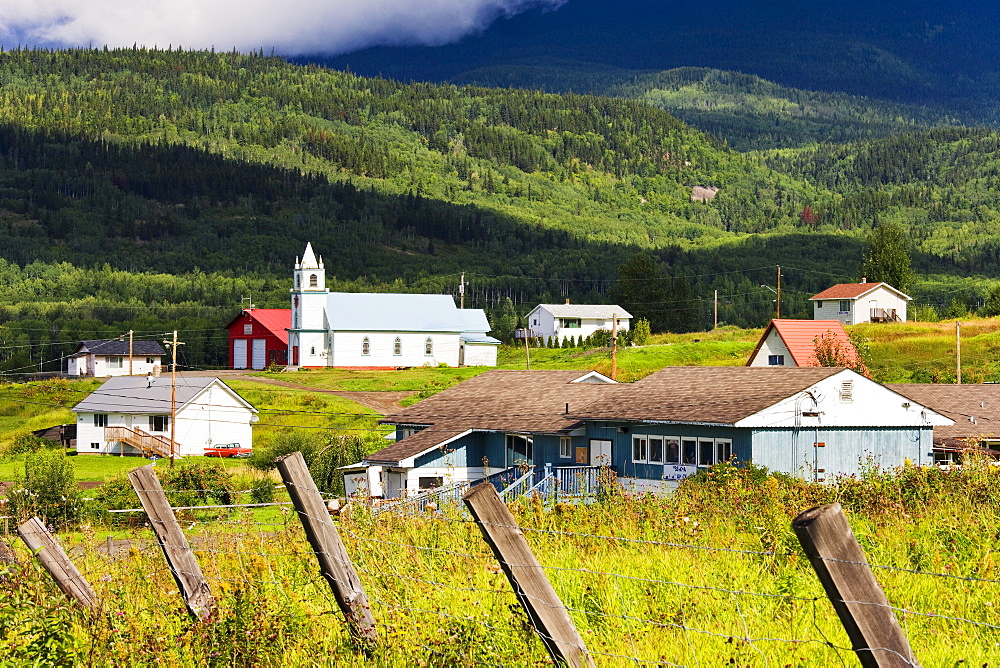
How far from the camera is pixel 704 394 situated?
110ft

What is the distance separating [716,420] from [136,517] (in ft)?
49.9

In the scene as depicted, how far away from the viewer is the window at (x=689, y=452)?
104 feet

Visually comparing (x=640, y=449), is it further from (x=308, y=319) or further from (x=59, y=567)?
(x=308, y=319)

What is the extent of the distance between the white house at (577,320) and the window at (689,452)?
8763cm

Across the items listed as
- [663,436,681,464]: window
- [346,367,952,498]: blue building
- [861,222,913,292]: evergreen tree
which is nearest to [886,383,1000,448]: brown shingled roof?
[346,367,952,498]: blue building

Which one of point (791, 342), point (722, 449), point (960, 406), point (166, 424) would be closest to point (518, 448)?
point (722, 449)

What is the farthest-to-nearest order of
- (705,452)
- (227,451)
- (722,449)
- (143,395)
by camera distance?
1. (143,395)
2. (227,451)
3. (705,452)
4. (722,449)

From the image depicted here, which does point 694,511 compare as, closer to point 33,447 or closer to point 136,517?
point 136,517

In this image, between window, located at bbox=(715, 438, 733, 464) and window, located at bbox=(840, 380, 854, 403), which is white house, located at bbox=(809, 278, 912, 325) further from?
window, located at bbox=(715, 438, 733, 464)

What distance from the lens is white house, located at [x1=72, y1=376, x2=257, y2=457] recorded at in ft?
202

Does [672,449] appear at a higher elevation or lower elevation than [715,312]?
lower

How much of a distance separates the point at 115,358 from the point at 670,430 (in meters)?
75.4

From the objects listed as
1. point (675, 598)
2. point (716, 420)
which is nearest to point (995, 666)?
point (675, 598)

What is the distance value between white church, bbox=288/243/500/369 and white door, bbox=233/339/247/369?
7445 mm
